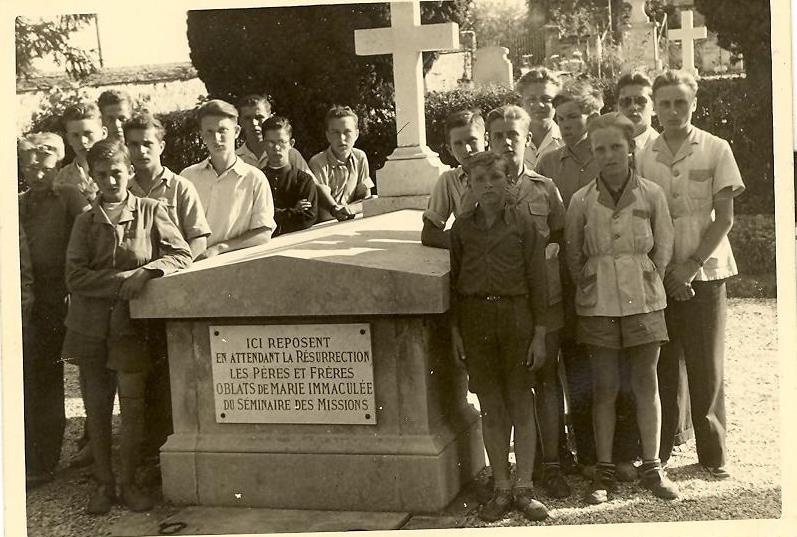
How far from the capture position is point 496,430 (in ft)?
13.7

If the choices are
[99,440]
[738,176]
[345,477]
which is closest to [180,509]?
[99,440]

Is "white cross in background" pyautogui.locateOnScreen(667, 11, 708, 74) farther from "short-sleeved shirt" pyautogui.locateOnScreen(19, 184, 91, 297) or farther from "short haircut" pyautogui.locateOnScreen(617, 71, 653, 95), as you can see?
"short-sleeved shirt" pyautogui.locateOnScreen(19, 184, 91, 297)

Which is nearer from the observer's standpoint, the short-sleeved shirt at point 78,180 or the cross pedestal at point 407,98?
the short-sleeved shirt at point 78,180

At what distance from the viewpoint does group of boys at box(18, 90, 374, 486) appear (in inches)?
185

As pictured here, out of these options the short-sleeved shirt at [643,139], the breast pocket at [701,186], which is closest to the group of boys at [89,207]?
the short-sleeved shirt at [643,139]

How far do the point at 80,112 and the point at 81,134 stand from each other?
0.37ft

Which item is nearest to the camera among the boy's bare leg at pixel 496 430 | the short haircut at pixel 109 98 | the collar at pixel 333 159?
the boy's bare leg at pixel 496 430

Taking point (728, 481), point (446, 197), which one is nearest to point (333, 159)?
point (446, 197)

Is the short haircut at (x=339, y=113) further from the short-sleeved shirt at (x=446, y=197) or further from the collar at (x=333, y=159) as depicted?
the short-sleeved shirt at (x=446, y=197)

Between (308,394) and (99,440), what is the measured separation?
105 cm

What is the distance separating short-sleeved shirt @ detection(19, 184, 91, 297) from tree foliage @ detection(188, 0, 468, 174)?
112cm

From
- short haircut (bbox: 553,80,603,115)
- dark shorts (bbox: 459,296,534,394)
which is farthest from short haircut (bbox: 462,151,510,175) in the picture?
short haircut (bbox: 553,80,603,115)

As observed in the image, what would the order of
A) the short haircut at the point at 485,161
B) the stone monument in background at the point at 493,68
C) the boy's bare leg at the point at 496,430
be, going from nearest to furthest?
the short haircut at the point at 485,161 → the boy's bare leg at the point at 496,430 → the stone monument in background at the point at 493,68

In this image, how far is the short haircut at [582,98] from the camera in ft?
15.4
